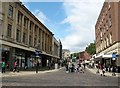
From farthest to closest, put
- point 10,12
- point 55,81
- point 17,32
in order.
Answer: point 17,32 < point 10,12 < point 55,81

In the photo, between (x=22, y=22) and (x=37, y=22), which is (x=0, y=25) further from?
(x=37, y=22)

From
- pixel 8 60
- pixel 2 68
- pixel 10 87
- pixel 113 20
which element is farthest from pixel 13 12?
pixel 10 87

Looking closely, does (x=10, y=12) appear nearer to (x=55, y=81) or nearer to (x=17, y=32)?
(x=17, y=32)

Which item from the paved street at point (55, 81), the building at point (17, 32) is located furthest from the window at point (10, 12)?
the paved street at point (55, 81)

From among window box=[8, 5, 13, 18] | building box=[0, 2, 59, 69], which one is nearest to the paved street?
building box=[0, 2, 59, 69]

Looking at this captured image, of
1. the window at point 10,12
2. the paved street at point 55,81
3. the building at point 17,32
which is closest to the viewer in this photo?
the paved street at point 55,81

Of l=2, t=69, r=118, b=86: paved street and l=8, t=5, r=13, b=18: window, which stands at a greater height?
l=8, t=5, r=13, b=18: window

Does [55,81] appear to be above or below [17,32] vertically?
below

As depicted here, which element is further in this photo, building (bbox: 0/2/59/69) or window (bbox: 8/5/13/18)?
window (bbox: 8/5/13/18)

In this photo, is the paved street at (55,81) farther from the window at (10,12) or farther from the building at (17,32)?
the window at (10,12)

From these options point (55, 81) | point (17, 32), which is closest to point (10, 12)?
point (17, 32)

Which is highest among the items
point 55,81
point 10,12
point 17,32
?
point 10,12

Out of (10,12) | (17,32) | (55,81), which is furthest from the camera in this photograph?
(17,32)

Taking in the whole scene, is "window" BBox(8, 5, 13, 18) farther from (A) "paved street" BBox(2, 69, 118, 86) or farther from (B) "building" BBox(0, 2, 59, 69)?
(A) "paved street" BBox(2, 69, 118, 86)
